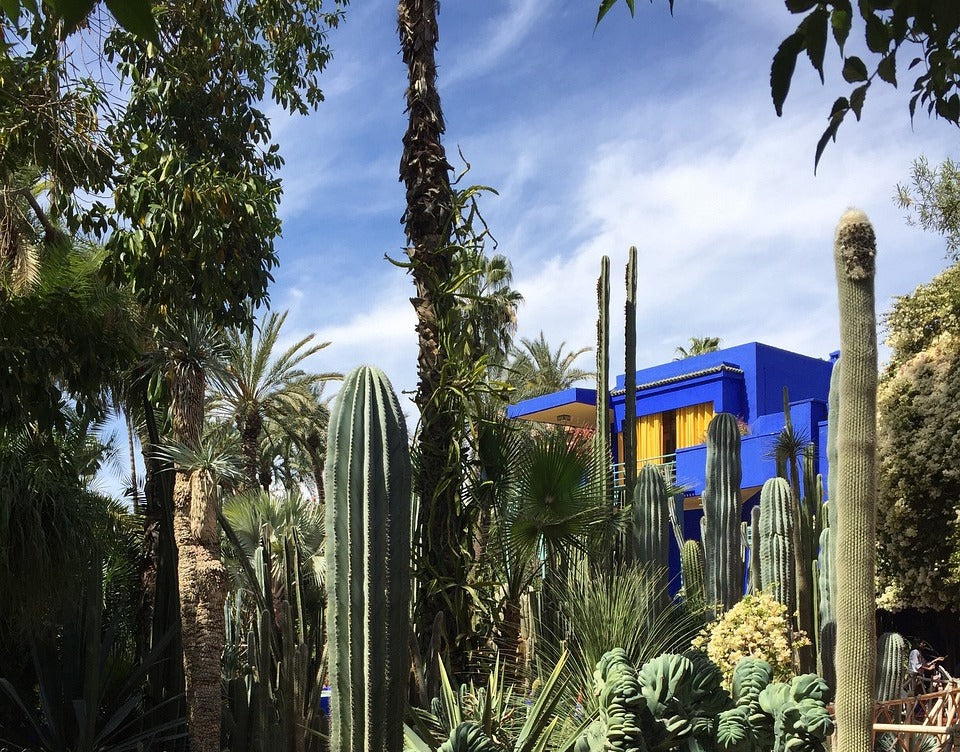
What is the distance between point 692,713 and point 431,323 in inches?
141

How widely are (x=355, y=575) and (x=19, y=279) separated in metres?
3.75

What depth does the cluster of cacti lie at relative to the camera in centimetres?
436

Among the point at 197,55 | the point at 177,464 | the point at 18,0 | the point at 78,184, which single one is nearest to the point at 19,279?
the point at 78,184

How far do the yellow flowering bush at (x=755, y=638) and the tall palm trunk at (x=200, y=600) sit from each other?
3.90m

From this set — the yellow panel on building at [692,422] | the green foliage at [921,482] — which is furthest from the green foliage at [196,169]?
the yellow panel on building at [692,422]

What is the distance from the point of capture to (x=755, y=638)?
28.9 feet

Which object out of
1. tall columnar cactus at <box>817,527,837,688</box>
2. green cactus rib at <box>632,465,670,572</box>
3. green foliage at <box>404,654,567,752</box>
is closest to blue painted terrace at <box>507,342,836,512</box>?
tall columnar cactus at <box>817,527,837,688</box>

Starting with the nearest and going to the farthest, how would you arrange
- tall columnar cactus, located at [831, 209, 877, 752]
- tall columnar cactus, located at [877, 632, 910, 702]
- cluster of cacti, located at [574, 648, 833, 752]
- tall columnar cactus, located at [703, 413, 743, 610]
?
cluster of cacti, located at [574, 648, 833, 752], tall columnar cactus, located at [831, 209, 877, 752], tall columnar cactus, located at [877, 632, 910, 702], tall columnar cactus, located at [703, 413, 743, 610]

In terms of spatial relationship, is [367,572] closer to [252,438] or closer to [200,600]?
[200,600]

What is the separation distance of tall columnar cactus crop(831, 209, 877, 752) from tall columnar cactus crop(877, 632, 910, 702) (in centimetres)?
466

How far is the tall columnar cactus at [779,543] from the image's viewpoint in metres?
11.5

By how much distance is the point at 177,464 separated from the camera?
8406mm

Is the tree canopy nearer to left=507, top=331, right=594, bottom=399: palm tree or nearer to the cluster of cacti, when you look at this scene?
the cluster of cacti

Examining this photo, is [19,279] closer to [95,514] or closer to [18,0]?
[95,514]
